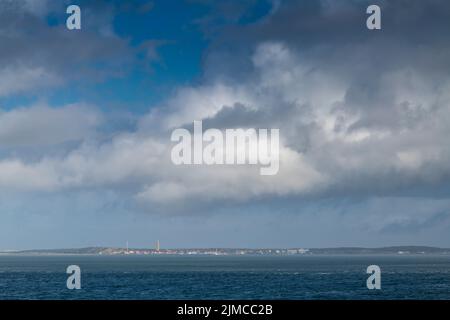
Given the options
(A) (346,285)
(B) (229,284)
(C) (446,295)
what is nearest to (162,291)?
(B) (229,284)

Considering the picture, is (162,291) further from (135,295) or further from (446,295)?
(446,295)

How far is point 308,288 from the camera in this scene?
132m

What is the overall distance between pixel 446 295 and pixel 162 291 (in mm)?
56184

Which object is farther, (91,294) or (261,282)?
(261,282)

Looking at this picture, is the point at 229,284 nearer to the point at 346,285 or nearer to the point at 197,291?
the point at 197,291
